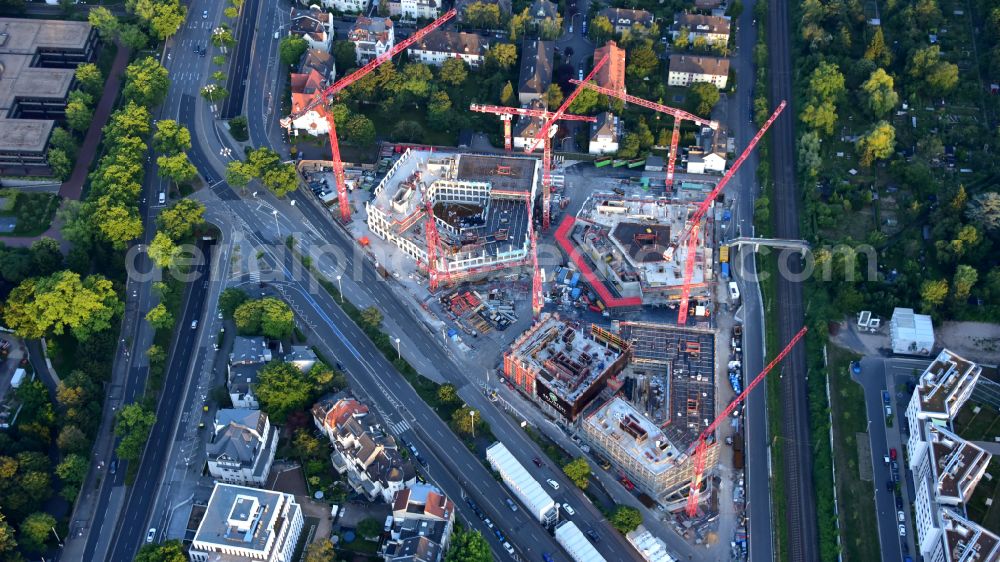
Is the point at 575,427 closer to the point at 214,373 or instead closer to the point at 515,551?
the point at 515,551

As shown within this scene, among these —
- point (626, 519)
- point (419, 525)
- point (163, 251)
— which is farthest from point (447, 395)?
point (163, 251)

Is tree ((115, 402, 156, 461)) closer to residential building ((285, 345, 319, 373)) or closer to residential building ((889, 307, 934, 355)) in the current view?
residential building ((285, 345, 319, 373))

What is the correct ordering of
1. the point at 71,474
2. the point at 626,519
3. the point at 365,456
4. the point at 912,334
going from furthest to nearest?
1. the point at 912,334
2. the point at 365,456
3. the point at 71,474
4. the point at 626,519

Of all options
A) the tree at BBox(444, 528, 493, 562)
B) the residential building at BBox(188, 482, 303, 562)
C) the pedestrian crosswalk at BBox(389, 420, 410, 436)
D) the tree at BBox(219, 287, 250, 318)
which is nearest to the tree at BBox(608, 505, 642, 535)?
the tree at BBox(444, 528, 493, 562)

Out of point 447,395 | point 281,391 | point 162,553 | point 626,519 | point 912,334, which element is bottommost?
point 162,553

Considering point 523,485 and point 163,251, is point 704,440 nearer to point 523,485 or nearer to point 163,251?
point 523,485
